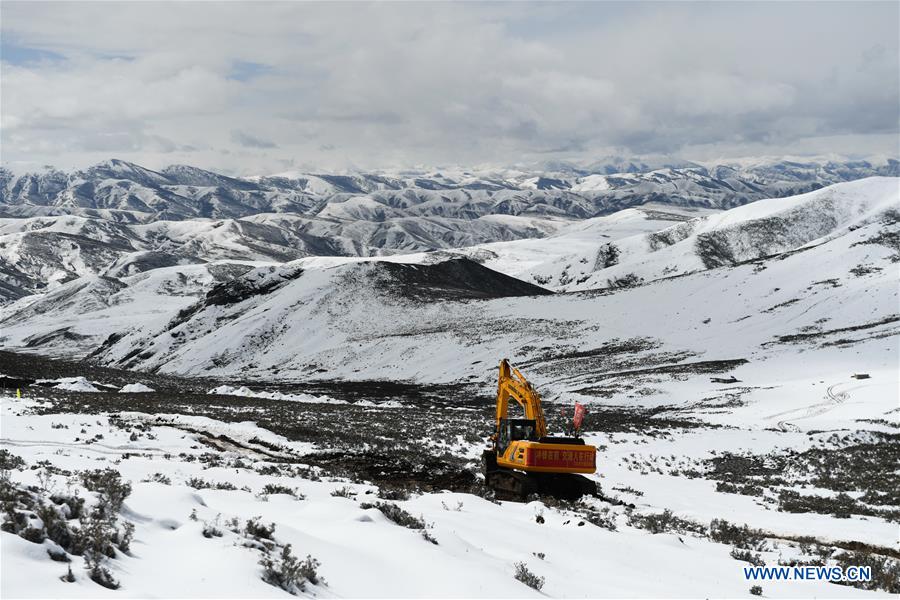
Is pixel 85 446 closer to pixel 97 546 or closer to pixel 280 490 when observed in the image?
pixel 280 490

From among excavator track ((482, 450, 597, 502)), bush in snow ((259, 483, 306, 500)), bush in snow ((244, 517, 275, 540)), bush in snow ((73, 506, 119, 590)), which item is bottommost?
excavator track ((482, 450, 597, 502))

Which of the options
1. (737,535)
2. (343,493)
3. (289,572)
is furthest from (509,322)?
(289,572)

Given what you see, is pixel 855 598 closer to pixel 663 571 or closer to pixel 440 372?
pixel 663 571

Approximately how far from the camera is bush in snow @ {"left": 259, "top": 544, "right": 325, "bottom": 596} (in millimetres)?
6902

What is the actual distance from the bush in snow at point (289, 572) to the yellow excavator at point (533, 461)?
440 inches

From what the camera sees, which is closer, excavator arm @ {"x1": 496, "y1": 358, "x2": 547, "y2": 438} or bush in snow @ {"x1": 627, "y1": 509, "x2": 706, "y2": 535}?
bush in snow @ {"x1": 627, "y1": 509, "x2": 706, "y2": 535}

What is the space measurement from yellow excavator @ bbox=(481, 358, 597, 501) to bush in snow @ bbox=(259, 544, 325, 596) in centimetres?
1119

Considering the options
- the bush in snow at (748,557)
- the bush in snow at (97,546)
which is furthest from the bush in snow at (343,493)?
the bush in snow at (748,557)

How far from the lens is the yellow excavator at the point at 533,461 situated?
1809cm

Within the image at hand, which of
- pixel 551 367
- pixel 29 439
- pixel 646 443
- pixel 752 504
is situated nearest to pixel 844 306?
pixel 551 367

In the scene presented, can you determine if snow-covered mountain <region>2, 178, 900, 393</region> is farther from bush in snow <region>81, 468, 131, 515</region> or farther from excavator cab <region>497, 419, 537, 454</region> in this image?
bush in snow <region>81, 468, 131, 515</region>

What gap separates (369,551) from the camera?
28.9 ft

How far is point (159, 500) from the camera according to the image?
9812mm

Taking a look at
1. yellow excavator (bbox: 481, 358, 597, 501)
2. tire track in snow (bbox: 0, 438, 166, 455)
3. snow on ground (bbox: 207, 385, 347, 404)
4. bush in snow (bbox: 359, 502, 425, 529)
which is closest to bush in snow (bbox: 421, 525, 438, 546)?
bush in snow (bbox: 359, 502, 425, 529)
